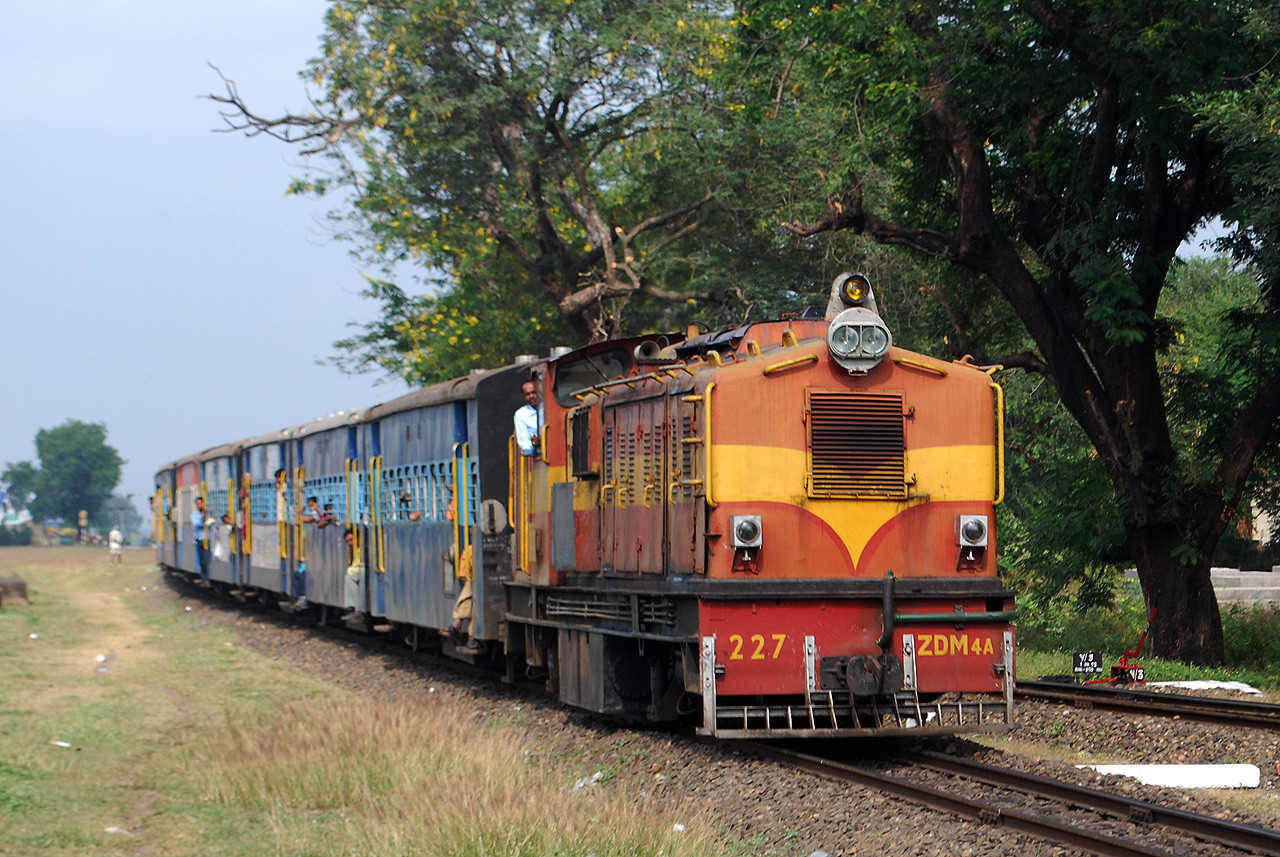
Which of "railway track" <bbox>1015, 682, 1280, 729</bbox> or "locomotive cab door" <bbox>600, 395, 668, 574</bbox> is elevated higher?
"locomotive cab door" <bbox>600, 395, 668, 574</bbox>

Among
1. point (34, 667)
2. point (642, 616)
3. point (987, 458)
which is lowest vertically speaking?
point (34, 667)

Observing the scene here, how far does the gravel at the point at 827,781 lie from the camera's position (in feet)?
27.6

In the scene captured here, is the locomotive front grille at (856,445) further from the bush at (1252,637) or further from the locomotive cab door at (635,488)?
the bush at (1252,637)

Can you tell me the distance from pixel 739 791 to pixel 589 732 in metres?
3.40

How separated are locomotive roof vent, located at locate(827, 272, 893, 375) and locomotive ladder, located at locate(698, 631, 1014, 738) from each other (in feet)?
6.79

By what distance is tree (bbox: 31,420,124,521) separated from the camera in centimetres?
16000

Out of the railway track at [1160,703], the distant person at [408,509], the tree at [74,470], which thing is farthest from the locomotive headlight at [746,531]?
the tree at [74,470]

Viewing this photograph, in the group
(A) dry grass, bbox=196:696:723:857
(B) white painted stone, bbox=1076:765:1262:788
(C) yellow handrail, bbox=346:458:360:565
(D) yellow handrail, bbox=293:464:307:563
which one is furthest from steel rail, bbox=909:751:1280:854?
(D) yellow handrail, bbox=293:464:307:563

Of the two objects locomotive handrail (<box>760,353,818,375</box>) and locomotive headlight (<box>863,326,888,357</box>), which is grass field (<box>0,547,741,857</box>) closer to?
locomotive handrail (<box>760,353,818,375</box>)

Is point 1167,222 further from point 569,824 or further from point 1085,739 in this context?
point 569,824

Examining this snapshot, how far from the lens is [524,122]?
3161 cm

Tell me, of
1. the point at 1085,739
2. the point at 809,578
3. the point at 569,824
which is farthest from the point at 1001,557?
the point at 569,824

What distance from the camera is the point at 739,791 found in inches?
395

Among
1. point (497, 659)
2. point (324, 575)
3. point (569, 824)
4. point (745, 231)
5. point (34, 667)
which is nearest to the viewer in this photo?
point (569, 824)
